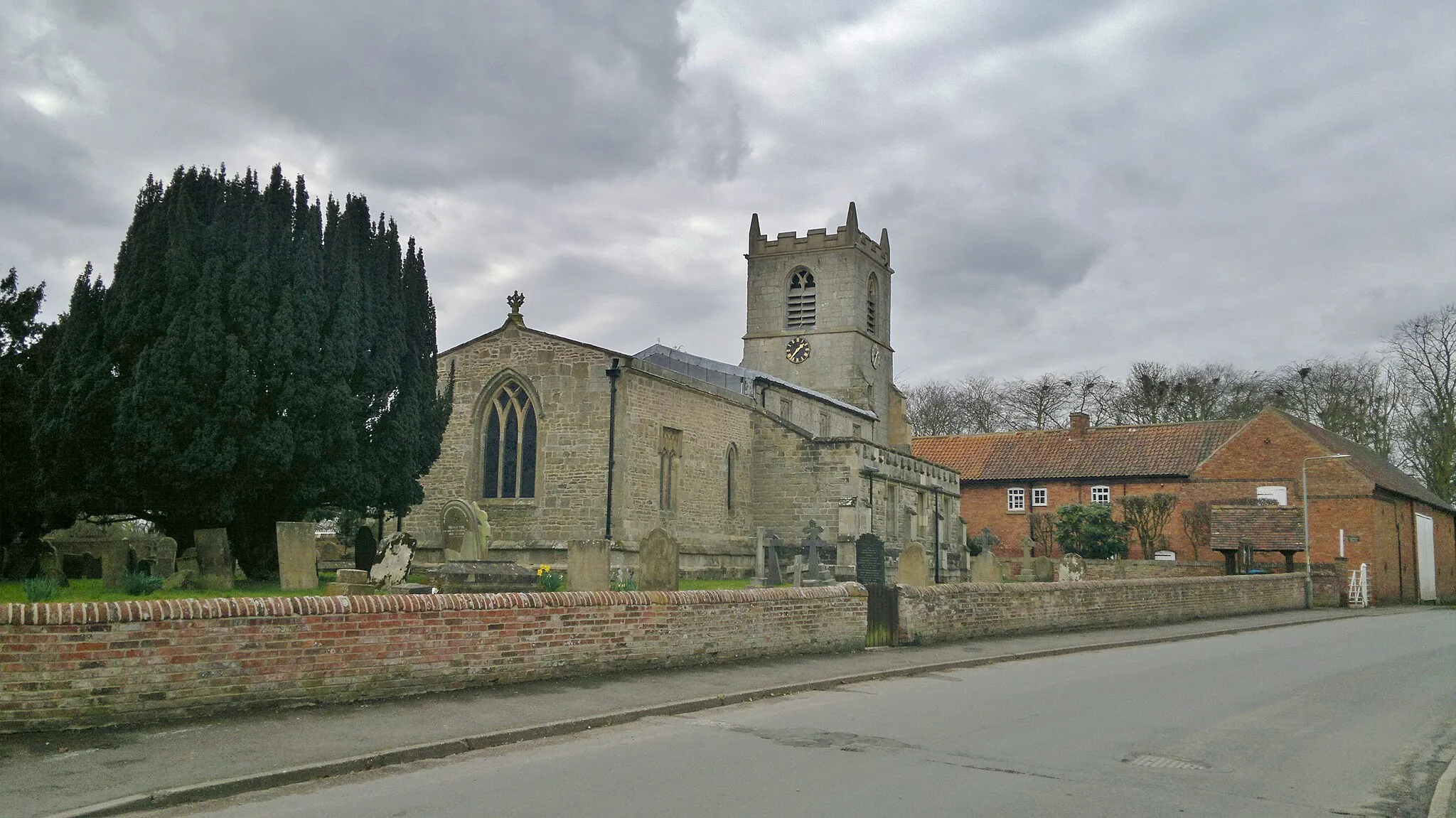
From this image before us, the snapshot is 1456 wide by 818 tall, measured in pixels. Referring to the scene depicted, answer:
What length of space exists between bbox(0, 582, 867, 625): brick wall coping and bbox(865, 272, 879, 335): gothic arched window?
141 ft

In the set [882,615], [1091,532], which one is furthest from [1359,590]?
[882,615]

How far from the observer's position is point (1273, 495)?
1656 inches

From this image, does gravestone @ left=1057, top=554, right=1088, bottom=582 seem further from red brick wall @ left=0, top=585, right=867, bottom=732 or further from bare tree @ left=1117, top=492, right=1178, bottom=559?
red brick wall @ left=0, top=585, right=867, bottom=732

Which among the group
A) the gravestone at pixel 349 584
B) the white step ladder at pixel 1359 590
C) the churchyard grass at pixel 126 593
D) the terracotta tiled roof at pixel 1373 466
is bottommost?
the white step ladder at pixel 1359 590

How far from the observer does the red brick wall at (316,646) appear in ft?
28.0

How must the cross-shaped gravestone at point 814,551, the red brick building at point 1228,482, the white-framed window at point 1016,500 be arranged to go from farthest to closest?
the white-framed window at point 1016,500 → the red brick building at point 1228,482 → the cross-shaped gravestone at point 814,551

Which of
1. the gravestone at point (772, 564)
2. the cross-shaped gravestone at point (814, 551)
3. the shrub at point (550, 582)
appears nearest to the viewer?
the shrub at point (550, 582)

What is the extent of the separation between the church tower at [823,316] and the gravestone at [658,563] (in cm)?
3856

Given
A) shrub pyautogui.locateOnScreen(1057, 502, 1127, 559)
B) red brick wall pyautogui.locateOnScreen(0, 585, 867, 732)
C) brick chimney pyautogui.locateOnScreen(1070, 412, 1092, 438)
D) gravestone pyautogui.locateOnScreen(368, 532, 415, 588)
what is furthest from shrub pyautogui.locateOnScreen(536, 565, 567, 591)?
brick chimney pyautogui.locateOnScreen(1070, 412, 1092, 438)

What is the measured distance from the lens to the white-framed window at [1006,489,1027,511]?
164 ft

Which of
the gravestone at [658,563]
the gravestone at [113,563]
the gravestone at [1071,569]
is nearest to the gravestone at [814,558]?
the gravestone at [1071,569]

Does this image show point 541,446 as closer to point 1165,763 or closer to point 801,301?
point 1165,763

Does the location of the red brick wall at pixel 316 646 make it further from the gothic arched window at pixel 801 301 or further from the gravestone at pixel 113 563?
the gothic arched window at pixel 801 301

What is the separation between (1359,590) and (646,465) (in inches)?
1052
